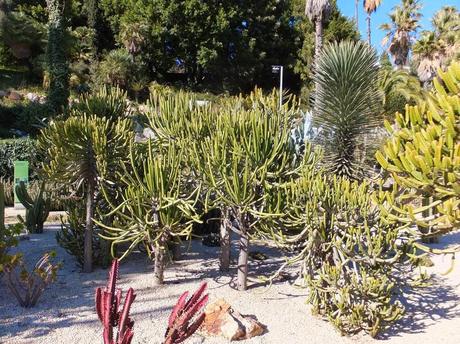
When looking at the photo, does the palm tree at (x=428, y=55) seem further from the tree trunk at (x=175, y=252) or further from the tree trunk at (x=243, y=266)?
the tree trunk at (x=243, y=266)

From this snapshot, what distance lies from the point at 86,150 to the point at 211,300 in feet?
8.27

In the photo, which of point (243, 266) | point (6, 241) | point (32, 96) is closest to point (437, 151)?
point (243, 266)

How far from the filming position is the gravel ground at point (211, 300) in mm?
5020

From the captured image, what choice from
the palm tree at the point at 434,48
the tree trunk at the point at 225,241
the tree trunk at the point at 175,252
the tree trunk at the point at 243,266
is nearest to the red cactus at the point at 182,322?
the tree trunk at the point at 243,266

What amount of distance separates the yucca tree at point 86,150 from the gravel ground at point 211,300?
2.96 feet

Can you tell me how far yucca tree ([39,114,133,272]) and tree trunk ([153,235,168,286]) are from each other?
1094 mm

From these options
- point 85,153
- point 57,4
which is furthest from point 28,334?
Answer: point 57,4

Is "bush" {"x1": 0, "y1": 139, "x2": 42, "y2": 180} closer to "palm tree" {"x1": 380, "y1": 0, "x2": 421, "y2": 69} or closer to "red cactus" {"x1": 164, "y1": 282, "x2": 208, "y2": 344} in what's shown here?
"red cactus" {"x1": 164, "y1": 282, "x2": 208, "y2": 344}

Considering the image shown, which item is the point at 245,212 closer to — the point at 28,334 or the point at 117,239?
the point at 117,239

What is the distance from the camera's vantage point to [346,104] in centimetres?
748

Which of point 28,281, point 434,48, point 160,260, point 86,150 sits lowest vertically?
point 28,281

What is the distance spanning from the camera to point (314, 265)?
5.64 metres

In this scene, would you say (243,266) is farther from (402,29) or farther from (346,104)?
(402,29)

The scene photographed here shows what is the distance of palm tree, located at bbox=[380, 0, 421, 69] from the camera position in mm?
29469
